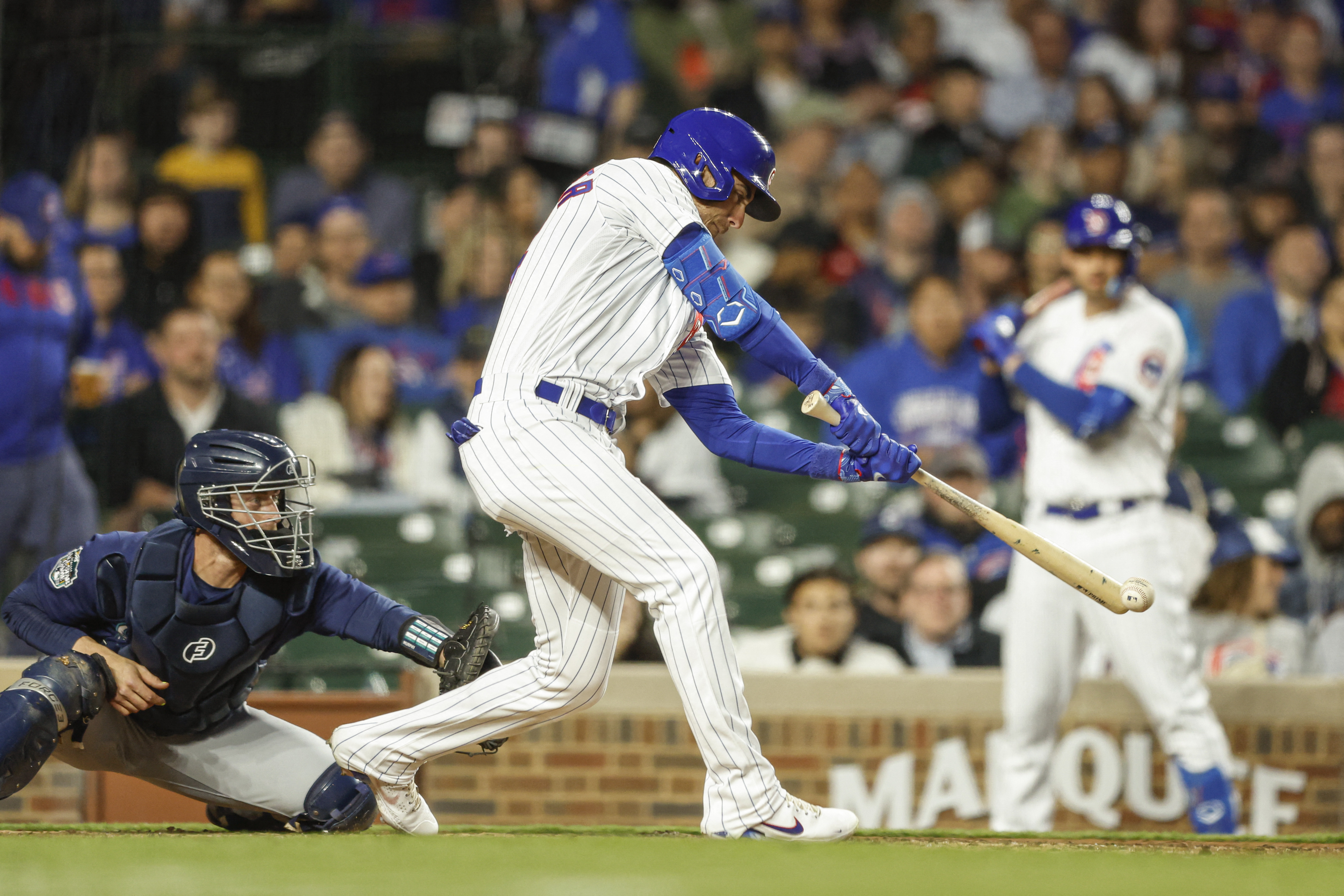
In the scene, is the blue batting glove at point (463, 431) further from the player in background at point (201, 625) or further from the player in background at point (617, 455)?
the player in background at point (201, 625)

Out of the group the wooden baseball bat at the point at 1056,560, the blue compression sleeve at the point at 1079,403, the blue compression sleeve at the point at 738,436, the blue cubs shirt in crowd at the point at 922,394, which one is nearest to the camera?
the wooden baseball bat at the point at 1056,560

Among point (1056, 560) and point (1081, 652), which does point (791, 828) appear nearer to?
point (1056, 560)

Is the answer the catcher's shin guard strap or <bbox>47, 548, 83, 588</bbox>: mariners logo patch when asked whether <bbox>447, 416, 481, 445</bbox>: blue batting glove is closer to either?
the catcher's shin guard strap

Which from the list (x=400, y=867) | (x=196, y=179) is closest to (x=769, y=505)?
(x=196, y=179)

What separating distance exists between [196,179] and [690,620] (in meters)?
4.58

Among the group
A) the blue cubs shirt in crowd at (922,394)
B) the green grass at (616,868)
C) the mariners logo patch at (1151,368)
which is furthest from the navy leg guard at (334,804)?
the blue cubs shirt in crowd at (922,394)

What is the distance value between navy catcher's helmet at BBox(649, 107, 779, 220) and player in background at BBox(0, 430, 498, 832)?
110cm

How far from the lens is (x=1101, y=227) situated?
4.82 m

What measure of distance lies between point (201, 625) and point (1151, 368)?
3.07m

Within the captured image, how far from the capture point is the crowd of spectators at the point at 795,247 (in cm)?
594

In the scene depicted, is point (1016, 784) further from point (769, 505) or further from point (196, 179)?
point (196, 179)

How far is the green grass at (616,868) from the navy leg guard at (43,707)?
0.54 feet

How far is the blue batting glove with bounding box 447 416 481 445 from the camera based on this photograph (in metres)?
3.29

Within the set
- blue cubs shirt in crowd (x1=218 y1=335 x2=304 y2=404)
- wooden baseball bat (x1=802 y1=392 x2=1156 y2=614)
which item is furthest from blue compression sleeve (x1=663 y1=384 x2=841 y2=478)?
blue cubs shirt in crowd (x1=218 y1=335 x2=304 y2=404)
